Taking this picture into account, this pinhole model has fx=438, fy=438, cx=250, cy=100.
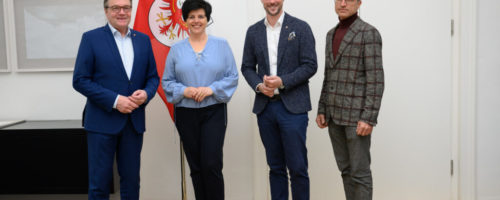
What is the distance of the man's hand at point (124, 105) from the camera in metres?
2.41

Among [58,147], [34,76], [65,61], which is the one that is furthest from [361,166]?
[34,76]

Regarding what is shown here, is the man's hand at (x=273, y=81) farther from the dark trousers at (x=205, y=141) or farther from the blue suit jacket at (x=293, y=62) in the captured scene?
the dark trousers at (x=205, y=141)

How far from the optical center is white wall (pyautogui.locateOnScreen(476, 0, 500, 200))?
322 centimetres

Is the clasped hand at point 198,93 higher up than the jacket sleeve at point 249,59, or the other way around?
the jacket sleeve at point 249,59

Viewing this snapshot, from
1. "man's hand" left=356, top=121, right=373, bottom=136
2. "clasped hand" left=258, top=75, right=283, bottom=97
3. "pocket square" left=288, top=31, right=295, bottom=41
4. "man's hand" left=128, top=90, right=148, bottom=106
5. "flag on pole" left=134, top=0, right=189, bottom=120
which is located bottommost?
"man's hand" left=356, top=121, right=373, bottom=136

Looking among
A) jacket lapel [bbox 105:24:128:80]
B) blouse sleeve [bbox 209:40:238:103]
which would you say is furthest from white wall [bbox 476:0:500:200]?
jacket lapel [bbox 105:24:128:80]

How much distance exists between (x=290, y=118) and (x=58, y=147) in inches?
73.3

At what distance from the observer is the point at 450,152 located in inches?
132

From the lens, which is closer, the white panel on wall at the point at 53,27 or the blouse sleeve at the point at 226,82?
the blouse sleeve at the point at 226,82

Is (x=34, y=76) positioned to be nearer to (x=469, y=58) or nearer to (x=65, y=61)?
(x=65, y=61)

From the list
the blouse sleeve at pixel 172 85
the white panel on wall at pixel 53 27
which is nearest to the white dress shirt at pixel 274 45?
the blouse sleeve at pixel 172 85

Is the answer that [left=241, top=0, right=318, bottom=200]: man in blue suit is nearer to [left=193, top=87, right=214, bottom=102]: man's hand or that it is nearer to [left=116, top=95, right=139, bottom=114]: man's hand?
[left=193, top=87, right=214, bottom=102]: man's hand

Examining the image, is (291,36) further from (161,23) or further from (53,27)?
(53,27)

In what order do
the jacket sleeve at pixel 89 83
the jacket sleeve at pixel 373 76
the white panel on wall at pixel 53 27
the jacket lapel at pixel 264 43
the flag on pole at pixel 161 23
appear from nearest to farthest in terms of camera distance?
the jacket sleeve at pixel 373 76 → the jacket sleeve at pixel 89 83 → the jacket lapel at pixel 264 43 → the flag on pole at pixel 161 23 → the white panel on wall at pixel 53 27
